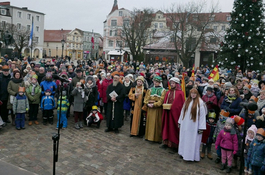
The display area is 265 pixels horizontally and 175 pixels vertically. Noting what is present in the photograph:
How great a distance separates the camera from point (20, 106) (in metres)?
7.70

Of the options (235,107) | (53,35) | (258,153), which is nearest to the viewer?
(258,153)

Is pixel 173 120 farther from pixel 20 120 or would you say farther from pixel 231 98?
pixel 20 120

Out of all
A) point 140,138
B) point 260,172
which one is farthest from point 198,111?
point 140,138

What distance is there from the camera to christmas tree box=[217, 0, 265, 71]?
Answer: 17422mm

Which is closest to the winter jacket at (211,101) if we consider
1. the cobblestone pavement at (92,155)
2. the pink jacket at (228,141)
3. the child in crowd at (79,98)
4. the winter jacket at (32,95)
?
the pink jacket at (228,141)

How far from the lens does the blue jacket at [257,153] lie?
15.5 feet

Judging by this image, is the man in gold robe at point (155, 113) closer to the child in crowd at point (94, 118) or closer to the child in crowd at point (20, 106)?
the child in crowd at point (94, 118)

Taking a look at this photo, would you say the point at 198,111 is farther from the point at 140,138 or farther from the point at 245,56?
the point at 245,56

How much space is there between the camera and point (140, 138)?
301 inches

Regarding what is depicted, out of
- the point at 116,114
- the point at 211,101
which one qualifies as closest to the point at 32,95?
the point at 116,114

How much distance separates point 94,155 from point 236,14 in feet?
53.8

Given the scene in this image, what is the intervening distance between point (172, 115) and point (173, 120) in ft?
0.47

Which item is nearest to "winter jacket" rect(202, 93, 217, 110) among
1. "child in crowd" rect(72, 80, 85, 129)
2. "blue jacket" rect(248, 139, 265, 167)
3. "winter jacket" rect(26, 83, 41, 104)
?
"blue jacket" rect(248, 139, 265, 167)

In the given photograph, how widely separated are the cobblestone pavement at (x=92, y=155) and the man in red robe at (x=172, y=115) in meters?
0.34
